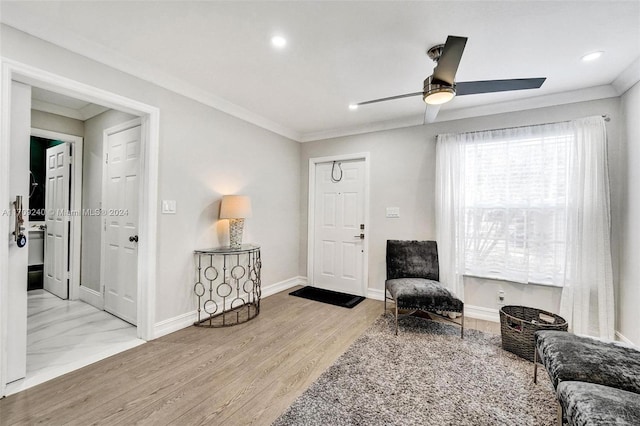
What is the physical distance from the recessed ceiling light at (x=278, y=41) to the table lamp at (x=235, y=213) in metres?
1.59

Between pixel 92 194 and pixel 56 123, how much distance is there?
0.93 meters

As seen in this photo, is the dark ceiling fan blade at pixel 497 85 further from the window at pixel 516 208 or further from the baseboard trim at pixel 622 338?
the baseboard trim at pixel 622 338

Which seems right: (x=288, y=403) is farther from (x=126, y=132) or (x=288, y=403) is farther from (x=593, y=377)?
(x=126, y=132)

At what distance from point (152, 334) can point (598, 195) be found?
4.42m

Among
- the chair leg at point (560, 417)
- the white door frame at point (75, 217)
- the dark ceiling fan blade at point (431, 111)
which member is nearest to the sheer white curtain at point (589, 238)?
the dark ceiling fan blade at point (431, 111)

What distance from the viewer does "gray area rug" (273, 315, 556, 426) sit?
1.67m

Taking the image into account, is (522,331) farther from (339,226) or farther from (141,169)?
(141,169)

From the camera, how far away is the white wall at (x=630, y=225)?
2420 mm

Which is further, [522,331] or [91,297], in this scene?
[91,297]

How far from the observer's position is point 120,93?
235cm

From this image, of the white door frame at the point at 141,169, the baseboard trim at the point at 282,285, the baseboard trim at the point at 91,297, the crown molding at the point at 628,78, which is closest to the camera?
the white door frame at the point at 141,169

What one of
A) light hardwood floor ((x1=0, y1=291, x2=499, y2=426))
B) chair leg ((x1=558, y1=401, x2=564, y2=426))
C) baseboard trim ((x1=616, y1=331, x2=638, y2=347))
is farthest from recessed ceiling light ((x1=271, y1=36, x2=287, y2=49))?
baseboard trim ((x1=616, y1=331, x2=638, y2=347))

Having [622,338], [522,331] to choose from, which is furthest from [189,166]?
[622,338]

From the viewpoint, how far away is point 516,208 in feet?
10.0
